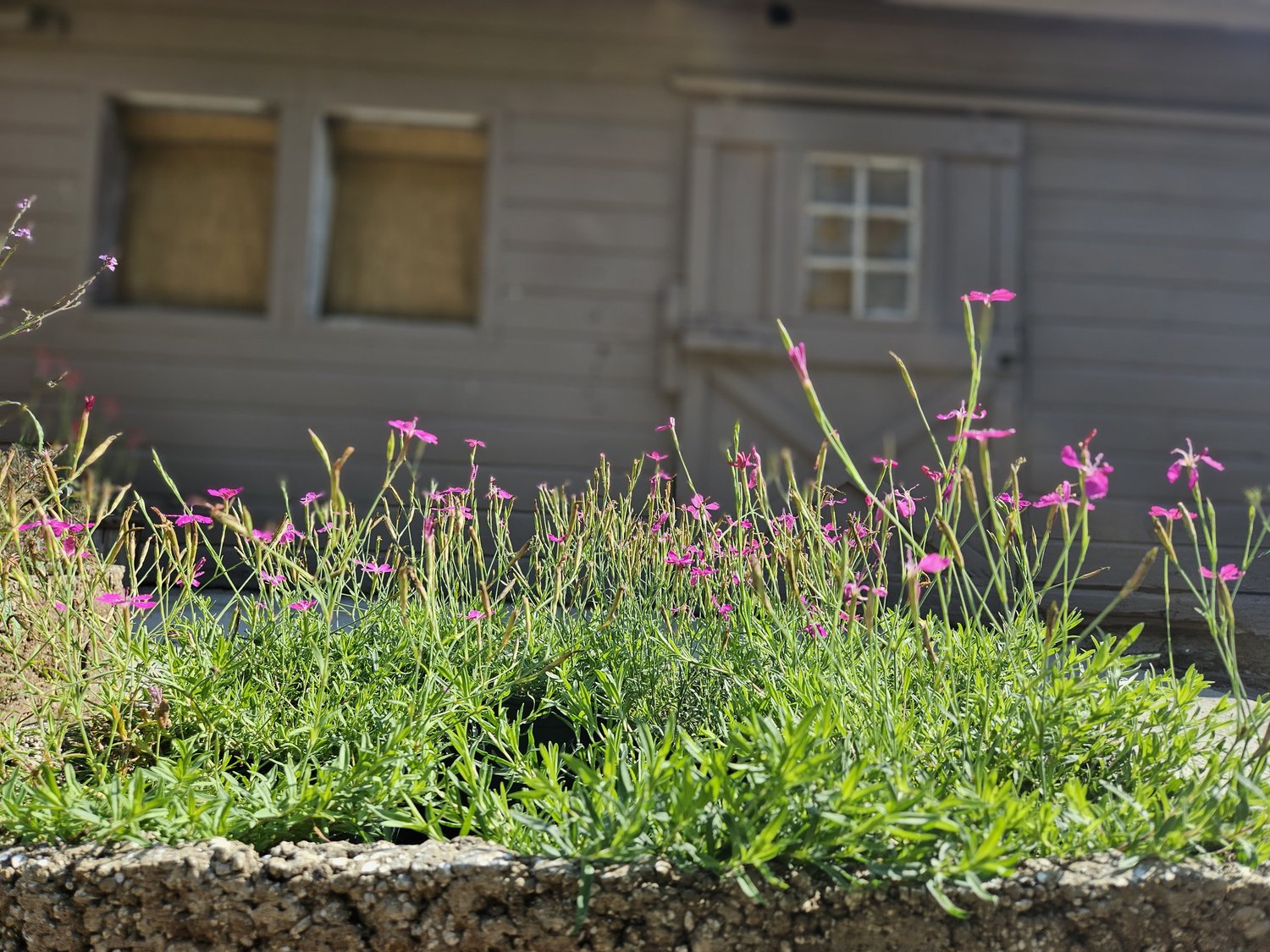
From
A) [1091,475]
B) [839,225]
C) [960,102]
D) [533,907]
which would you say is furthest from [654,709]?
[960,102]

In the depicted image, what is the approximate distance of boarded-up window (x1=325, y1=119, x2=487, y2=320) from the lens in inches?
212

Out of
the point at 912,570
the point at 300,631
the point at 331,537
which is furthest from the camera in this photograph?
the point at 300,631

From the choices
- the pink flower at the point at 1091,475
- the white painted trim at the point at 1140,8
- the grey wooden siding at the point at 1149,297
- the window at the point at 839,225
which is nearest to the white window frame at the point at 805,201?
the window at the point at 839,225

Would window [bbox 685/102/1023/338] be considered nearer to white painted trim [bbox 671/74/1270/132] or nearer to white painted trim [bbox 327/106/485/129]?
white painted trim [bbox 671/74/1270/132]

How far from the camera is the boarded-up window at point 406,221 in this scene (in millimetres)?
5395

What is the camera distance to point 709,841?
1490mm

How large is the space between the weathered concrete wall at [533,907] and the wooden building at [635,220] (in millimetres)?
3640

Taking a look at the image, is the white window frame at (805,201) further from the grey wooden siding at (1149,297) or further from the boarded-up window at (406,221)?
the boarded-up window at (406,221)

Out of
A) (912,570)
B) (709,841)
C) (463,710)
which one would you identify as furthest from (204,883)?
(912,570)

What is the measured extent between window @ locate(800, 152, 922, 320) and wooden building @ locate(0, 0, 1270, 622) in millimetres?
15

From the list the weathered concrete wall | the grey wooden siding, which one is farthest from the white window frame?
the weathered concrete wall

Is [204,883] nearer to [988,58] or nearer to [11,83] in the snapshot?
[11,83]

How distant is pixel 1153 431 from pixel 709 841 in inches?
182

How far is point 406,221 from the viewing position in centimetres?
546
